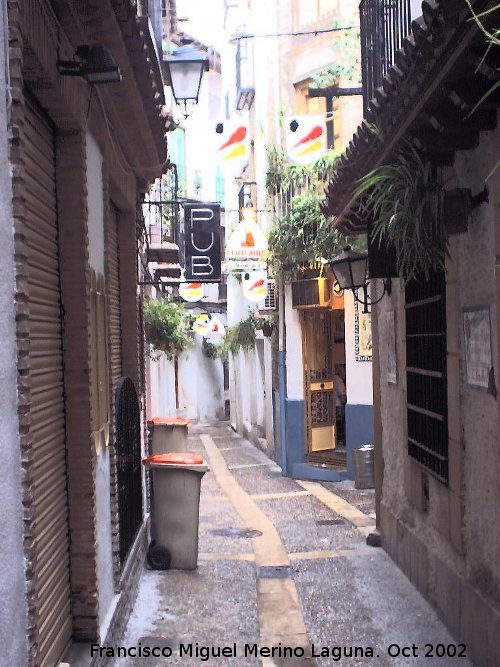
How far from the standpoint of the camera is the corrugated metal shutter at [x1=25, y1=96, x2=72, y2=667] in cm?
436

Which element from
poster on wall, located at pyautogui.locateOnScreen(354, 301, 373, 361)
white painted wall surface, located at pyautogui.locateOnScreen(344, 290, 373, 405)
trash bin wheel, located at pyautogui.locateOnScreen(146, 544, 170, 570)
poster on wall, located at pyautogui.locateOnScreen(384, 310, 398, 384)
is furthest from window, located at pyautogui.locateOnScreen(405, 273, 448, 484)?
white painted wall surface, located at pyautogui.locateOnScreen(344, 290, 373, 405)

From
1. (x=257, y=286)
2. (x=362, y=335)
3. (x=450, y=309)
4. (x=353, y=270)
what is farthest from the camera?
(x=257, y=286)

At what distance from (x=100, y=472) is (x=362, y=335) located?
963 cm

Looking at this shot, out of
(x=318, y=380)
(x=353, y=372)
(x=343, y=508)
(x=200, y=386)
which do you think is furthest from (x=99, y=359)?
(x=200, y=386)

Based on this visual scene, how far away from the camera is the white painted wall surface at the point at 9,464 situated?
319 cm

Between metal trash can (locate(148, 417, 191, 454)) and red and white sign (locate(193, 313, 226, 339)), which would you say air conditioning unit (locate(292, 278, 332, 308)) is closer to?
metal trash can (locate(148, 417, 191, 454))

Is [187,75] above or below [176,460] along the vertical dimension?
above

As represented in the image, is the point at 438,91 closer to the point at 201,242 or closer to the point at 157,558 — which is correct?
the point at 157,558

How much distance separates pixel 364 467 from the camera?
13.9m

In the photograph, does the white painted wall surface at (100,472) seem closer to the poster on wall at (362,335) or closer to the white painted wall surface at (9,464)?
the white painted wall surface at (9,464)

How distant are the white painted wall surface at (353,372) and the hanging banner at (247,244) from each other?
2.02 metres

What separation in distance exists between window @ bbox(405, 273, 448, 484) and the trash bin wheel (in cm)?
267

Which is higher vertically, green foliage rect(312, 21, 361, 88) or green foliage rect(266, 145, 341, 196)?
green foliage rect(312, 21, 361, 88)

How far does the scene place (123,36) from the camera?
5.07 meters
